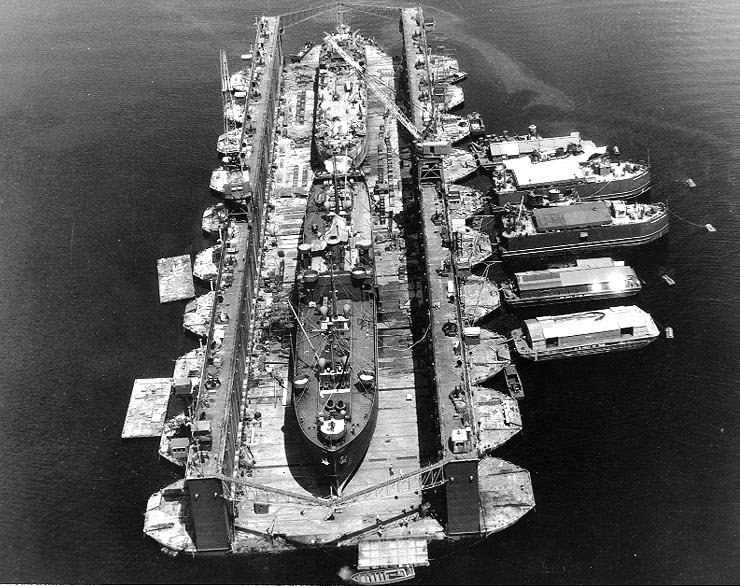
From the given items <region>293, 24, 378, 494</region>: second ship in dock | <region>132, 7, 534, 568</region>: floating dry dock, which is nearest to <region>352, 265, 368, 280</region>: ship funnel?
<region>293, 24, 378, 494</region>: second ship in dock

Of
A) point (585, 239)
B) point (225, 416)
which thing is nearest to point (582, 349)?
point (585, 239)

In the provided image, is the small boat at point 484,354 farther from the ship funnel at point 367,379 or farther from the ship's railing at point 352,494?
the ship's railing at point 352,494

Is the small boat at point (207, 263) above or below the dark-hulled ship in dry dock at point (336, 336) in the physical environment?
above

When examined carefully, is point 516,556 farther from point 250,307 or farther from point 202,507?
point 250,307

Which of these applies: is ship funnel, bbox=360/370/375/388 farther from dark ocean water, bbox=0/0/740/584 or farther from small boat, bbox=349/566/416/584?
small boat, bbox=349/566/416/584

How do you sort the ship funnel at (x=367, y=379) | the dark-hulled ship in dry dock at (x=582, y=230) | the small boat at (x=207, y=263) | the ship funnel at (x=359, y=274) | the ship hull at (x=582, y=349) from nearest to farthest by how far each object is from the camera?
the ship funnel at (x=367, y=379) < the ship funnel at (x=359, y=274) < the ship hull at (x=582, y=349) < the small boat at (x=207, y=263) < the dark-hulled ship in dry dock at (x=582, y=230)

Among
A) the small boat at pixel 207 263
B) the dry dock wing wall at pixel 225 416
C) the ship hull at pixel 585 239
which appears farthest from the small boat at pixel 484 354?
the small boat at pixel 207 263

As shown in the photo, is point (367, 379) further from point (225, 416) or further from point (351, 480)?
point (225, 416)
